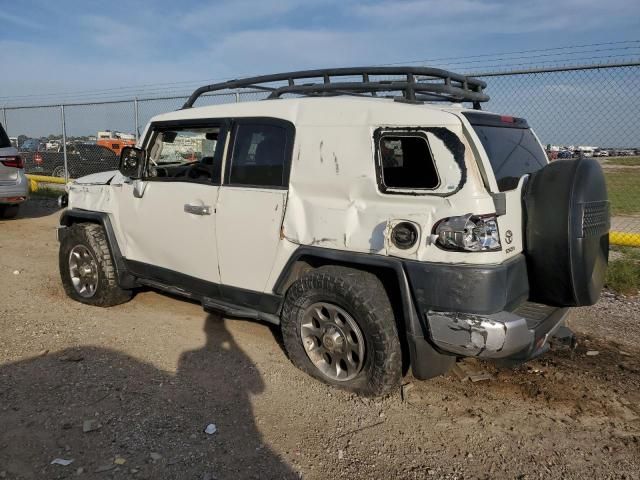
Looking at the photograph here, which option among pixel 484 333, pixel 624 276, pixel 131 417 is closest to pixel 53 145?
pixel 131 417

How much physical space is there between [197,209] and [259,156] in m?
0.66

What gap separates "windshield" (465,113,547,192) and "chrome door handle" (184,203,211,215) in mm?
1968

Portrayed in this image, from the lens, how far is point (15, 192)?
934cm

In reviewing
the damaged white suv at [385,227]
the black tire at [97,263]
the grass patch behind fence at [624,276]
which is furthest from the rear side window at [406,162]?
the grass patch behind fence at [624,276]

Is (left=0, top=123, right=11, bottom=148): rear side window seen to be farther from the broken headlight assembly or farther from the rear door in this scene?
the broken headlight assembly

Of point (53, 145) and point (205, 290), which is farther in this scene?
point (53, 145)

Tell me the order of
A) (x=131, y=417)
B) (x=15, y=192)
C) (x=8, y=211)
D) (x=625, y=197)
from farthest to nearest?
(x=625, y=197), (x=8, y=211), (x=15, y=192), (x=131, y=417)

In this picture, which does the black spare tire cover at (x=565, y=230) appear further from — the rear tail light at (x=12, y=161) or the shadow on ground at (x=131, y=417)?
the rear tail light at (x=12, y=161)

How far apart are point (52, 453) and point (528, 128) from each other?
3728 mm

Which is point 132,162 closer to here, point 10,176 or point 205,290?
point 205,290

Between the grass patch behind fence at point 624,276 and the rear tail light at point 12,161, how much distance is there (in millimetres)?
9247

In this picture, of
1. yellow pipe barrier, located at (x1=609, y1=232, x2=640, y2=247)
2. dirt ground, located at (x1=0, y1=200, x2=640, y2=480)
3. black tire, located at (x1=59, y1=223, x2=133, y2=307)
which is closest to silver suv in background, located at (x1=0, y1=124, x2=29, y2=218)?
black tire, located at (x1=59, y1=223, x2=133, y2=307)

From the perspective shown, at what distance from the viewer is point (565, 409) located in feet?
11.2

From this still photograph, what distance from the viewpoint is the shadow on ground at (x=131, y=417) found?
2.75 metres
